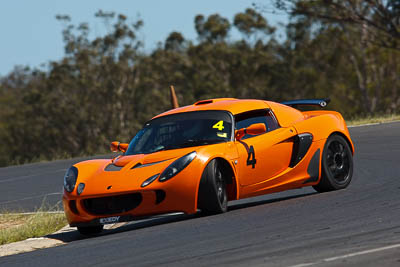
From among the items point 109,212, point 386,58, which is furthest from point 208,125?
point 386,58

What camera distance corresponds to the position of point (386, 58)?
60500mm

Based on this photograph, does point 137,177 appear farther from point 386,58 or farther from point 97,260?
point 386,58

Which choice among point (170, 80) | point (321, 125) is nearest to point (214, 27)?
point (170, 80)

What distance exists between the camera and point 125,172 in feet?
30.3

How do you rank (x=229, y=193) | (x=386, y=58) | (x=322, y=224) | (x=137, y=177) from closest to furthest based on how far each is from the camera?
(x=322, y=224), (x=137, y=177), (x=229, y=193), (x=386, y=58)

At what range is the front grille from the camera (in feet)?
29.8

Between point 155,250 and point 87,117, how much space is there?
183 ft

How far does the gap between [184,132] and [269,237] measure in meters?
3.05

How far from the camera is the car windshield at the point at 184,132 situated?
9.87 metres

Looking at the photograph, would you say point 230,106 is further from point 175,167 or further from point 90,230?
point 90,230

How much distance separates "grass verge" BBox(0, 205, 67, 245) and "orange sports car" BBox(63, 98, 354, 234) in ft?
2.05

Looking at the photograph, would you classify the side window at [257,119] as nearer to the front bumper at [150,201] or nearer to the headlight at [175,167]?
the headlight at [175,167]

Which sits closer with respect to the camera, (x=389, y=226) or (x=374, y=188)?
(x=389, y=226)

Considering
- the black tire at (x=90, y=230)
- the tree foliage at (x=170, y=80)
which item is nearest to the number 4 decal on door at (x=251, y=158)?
the black tire at (x=90, y=230)
